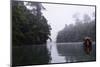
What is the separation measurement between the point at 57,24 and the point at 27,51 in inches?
21.2

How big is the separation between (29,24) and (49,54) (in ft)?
1.56

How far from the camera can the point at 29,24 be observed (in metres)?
2.30

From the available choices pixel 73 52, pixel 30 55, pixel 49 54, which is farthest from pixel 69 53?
pixel 30 55

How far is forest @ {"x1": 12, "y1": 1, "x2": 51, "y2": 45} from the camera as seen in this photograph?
2238mm

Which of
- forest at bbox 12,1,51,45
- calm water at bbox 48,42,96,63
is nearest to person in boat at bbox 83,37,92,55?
calm water at bbox 48,42,96,63

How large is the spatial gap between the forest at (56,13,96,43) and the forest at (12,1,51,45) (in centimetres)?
21

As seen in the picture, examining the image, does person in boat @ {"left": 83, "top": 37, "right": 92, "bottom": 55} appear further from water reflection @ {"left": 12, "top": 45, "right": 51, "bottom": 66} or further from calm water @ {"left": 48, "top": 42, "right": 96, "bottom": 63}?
water reflection @ {"left": 12, "top": 45, "right": 51, "bottom": 66}

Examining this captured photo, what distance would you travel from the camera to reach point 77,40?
246 cm

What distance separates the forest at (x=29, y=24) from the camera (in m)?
2.24

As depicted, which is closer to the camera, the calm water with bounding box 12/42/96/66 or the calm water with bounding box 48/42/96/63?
the calm water with bounding box 12/42/96/66

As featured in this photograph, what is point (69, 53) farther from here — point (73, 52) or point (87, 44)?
point (87, 44)

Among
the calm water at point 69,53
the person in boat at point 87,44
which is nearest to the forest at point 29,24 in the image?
the calm water at point 69,53

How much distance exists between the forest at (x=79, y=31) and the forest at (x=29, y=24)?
0.70 feet

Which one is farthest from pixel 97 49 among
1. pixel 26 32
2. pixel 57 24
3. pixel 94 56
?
pixel 26 32
